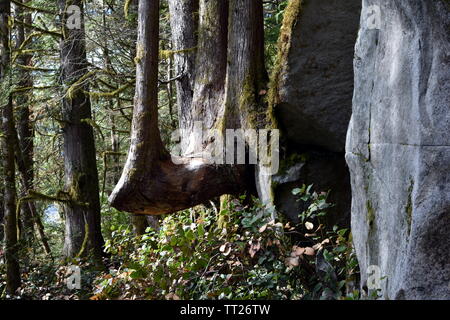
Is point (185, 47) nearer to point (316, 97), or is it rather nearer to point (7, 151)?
point (316, 97)

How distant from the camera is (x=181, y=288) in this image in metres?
5.92

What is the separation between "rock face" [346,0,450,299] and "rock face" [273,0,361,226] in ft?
4.94

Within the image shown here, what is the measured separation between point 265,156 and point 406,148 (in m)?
→ 3.00

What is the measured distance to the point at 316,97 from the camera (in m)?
6.43

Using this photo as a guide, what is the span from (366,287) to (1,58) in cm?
639

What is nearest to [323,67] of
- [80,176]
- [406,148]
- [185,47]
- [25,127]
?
[406,148]

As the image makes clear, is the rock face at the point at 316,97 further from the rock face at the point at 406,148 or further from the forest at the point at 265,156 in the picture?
the rock face at the point at 406,148

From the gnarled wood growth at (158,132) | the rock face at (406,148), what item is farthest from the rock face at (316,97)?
the rock face at (406,148)

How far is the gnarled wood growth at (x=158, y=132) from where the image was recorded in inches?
273

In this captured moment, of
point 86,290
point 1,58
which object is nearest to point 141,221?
point 86,290

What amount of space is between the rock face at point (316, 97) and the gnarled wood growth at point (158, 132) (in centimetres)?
57

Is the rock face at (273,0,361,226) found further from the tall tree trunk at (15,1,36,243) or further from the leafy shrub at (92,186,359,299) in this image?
the tall tree trunk at (15,1,36,243)

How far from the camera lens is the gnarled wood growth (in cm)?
692

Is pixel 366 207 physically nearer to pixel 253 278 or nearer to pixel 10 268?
pixel 253 278
